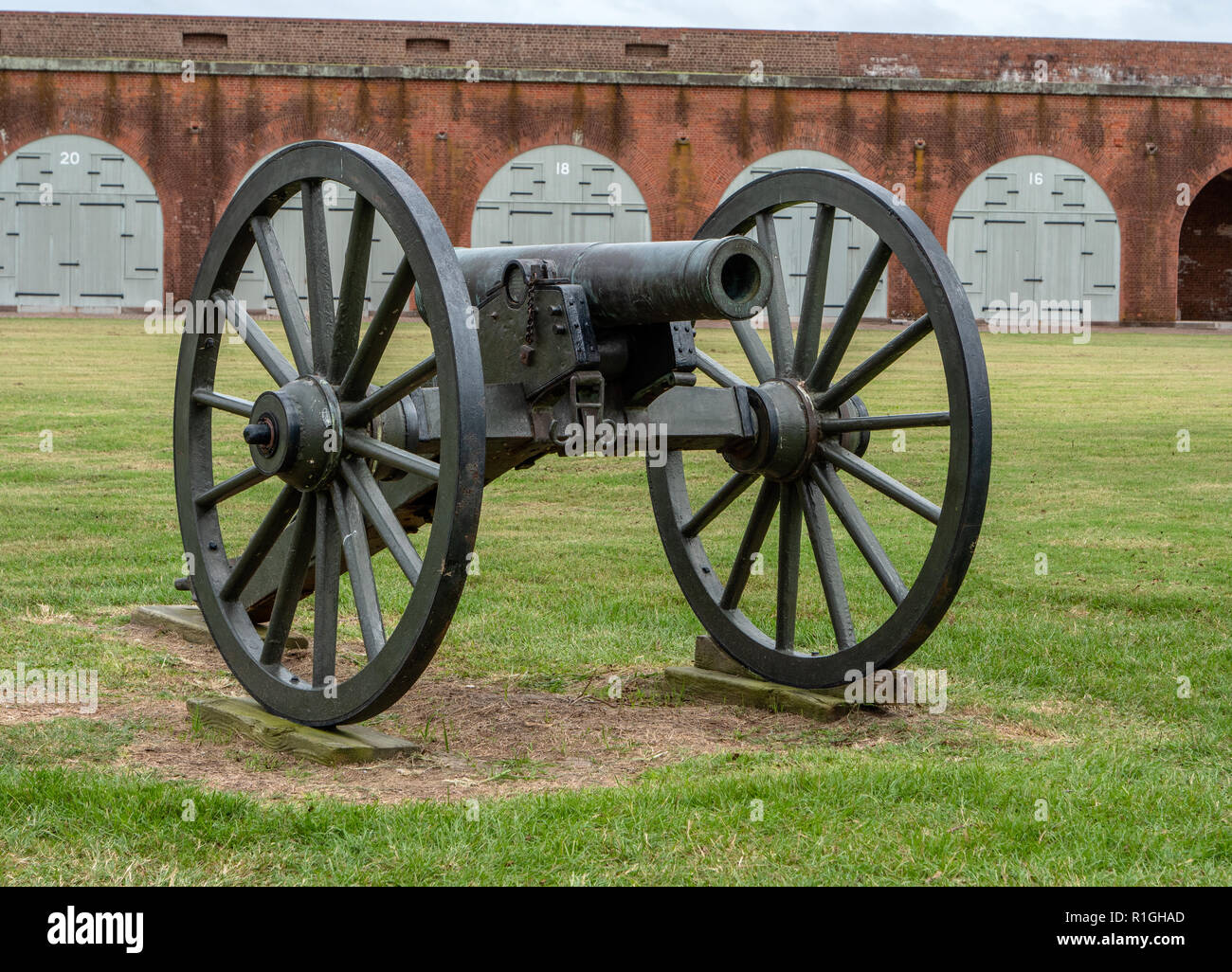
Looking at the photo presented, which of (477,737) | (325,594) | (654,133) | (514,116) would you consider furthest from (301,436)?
(654,133)

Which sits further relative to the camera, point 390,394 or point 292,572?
point 292,572

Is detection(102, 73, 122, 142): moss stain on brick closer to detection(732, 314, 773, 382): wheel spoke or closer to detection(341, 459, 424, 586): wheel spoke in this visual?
detection(732, 314, 773, 382): wheel spoke

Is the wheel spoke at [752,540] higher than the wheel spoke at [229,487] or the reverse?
the reverse

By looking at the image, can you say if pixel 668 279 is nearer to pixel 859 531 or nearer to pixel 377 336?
pixel 377 336

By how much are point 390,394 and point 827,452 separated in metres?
1.42

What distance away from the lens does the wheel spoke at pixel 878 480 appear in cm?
442

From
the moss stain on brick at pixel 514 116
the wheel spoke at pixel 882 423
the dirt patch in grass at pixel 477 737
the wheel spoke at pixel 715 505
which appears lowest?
the dirt patch in grass at pixel 477 737

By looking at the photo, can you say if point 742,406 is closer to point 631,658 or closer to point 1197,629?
point 631,658

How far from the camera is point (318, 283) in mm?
4188

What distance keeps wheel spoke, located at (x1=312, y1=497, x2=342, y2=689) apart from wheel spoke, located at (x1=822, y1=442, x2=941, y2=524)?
58.5 inches

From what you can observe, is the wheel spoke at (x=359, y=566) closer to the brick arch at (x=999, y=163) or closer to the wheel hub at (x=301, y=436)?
the wheel hub at (x=301, y=436)

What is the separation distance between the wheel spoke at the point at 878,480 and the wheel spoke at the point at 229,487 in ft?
5.55

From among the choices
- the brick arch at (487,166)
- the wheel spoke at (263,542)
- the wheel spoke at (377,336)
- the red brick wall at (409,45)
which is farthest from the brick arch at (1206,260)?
the wheel spoke at (377,336)
